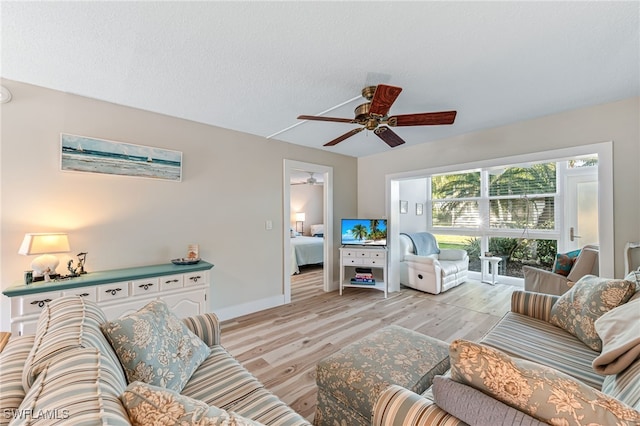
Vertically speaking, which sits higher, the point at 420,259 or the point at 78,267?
the point at 78,267

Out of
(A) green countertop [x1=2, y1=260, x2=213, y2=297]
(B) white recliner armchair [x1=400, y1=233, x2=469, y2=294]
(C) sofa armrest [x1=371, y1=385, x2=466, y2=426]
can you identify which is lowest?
(B) white recliner armchair [x1=400, y1=233, x2=469, y2=294]

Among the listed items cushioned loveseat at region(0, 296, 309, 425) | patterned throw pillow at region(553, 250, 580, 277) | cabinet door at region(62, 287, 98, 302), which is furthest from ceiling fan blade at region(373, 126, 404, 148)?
cabinet door at region(62, 287, 98, 302)

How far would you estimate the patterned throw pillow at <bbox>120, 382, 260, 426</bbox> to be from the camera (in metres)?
0.62

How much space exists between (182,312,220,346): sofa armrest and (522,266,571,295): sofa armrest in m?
3.49

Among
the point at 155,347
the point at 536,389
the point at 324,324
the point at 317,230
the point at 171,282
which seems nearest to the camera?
the point at 536,389

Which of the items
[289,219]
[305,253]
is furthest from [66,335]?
[305,253]

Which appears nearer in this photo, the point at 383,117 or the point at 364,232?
the point at 383,117

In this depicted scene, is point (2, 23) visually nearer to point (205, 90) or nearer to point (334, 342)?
point (205, 90)

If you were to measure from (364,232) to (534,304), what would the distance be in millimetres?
2440

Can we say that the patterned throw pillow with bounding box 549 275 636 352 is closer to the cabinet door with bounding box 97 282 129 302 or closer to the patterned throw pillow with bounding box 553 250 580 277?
the patterned throw pillow with bounding box 553 250 580 277

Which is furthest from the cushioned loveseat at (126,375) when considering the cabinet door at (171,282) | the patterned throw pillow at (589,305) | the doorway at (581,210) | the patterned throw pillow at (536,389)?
the doorway at (581,210)

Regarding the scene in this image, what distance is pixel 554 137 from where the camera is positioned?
9.18 feet

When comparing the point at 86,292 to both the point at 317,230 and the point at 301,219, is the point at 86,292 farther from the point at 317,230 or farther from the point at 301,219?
the point at 301,219

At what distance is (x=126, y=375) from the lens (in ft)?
3.49
